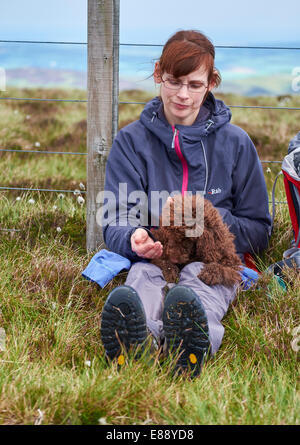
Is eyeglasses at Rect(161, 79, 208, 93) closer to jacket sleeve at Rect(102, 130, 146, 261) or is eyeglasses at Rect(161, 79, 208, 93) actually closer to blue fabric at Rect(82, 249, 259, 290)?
jacket sleeve at Rect(102, 130, 146, 261)

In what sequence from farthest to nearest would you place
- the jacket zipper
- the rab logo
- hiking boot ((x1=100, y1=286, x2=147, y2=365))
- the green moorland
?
the rab logo → the jacket zipper → hiking boot ((x1=100, y1=286, x2=147, y2=365)) → the green moorland

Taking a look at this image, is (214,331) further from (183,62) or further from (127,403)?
(183,62)

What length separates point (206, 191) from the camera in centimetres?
299

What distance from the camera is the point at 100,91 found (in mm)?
3277

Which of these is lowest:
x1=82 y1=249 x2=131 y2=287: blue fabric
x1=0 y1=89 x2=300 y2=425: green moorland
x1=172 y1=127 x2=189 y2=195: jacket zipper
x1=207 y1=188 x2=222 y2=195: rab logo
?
x1=0 y1=89 x2=300 y2=425: green moorland

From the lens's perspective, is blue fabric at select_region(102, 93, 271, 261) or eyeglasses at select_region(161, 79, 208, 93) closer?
eyeglasses at select_region(161, 79, 208, 93)

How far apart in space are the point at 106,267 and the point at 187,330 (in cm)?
74

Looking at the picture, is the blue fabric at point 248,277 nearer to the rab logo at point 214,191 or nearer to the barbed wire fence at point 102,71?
the rab logo at point 214,191

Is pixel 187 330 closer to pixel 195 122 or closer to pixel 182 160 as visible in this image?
pixel 182 160

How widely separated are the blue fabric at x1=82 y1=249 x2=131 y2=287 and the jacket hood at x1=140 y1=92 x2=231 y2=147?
2.21ft

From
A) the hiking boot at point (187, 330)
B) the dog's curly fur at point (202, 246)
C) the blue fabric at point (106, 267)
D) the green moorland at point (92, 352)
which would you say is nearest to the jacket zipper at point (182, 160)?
the dog's curly fur at point (202, 246)

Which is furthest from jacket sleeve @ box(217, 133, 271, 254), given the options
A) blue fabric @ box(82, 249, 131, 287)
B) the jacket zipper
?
blue fabric @ box(82, 249, 131, 287)

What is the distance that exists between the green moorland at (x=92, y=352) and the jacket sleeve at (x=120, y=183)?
0.33m

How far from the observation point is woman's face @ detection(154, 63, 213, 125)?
2781 millimetres
